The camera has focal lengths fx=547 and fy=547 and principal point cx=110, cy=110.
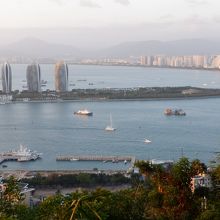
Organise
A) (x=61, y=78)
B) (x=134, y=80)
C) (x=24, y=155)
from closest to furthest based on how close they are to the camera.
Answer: (x=24, y=155), (x=61, y=78), (x=134, y=80)

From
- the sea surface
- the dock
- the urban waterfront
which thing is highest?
the urban waterfront

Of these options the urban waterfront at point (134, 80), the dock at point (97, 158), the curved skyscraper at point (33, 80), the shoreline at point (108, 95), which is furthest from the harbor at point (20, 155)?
the urban waterfront at point (134, 80)

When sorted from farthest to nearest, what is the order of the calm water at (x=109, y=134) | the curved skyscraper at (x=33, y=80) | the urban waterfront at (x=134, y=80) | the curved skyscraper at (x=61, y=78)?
the urban waterfront at (x=134, y=80) → the curved skyscraper at (x=61, y=78) → the curved skyscraper at (x=33, y=80) → the calm water at (x=109, y=134)

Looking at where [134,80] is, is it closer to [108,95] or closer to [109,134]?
[108,95]

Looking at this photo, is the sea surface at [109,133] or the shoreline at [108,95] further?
the shoreline at [108,95]

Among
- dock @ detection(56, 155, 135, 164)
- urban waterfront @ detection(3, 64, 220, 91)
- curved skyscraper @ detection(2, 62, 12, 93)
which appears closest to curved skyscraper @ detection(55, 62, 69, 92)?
curved skyscraper @ detection(2, 62, 12, 93)

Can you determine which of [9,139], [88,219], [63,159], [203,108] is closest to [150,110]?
[203,108]

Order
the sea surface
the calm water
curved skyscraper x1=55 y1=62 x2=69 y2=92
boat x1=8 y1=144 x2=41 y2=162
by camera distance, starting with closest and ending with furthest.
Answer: boat x1=8 y1=144 x2=41 y2=162, the sea surface, the calm water, curved skyscraper x1=55 y1=62 x2=69 y2=92

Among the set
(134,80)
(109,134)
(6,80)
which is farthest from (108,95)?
(134,80)

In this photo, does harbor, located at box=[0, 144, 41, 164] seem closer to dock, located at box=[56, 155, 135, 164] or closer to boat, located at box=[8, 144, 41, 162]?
boat, located at box=[8, 144, 41, 162]

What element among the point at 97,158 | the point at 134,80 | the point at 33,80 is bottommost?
the point at 97,158

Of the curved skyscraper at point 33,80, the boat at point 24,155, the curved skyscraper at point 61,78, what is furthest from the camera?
the curved skyscraper at point 61,78

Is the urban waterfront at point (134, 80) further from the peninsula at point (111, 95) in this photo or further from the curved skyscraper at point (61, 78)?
the peninsula at point (111, 95)

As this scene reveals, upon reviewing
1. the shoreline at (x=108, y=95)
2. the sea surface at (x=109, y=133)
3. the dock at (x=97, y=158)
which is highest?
the shoreline at (x=108, y=95)
